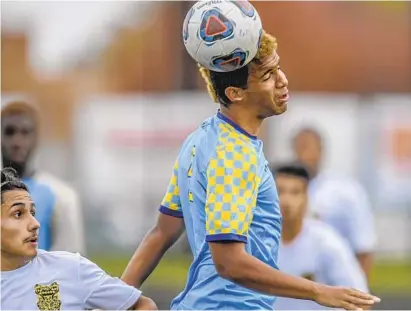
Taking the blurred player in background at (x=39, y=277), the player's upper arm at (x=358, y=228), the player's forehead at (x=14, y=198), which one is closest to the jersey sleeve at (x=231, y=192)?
the blurred player in background at (x=39, y=277)

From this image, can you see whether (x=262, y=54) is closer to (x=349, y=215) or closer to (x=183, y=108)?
(x=349, y=215)

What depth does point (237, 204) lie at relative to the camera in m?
4.61

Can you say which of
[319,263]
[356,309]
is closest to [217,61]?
[356,309]

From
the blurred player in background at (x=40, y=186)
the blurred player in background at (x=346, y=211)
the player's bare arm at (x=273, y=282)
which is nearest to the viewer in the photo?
the player's bare arm at (x=273, y=282)

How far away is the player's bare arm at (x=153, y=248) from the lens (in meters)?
5.22

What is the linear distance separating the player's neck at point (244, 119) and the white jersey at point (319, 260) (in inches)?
101

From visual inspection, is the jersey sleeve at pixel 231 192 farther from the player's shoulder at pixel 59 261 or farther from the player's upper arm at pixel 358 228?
the player's upper arm at pixel 358 228

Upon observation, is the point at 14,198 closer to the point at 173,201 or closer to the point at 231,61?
the point at 173,201

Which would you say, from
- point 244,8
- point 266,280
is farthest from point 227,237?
point 244,8

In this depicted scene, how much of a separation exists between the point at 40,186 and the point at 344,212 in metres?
3.07

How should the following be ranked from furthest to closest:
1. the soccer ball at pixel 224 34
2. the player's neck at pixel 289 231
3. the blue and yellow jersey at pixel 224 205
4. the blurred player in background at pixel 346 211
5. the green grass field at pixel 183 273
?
the green grass field at pixel 183 273 < the blurred player in background at pixel 346 211 < the player's neck at pixel 289 231 < the soccer ball at pixel 224 34 < the blue and yellow jersey at pixel 224 205

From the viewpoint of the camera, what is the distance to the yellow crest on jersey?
4.85 meters

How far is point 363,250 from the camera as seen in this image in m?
9.74

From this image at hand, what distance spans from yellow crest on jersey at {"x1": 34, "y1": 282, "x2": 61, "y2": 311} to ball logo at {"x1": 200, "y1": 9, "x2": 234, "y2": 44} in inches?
42.9
